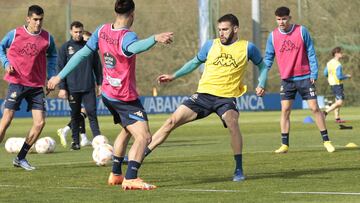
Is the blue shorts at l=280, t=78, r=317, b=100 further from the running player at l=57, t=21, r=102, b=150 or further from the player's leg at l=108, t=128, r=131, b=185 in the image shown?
the player's leg at l=108, t=128, r=131, b=185

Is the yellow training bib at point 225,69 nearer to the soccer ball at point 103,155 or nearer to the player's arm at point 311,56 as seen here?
the soccer ball at point 103,155

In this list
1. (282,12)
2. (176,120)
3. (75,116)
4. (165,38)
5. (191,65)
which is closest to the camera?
(165,38)

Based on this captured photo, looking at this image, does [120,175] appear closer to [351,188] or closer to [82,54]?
[82,54]

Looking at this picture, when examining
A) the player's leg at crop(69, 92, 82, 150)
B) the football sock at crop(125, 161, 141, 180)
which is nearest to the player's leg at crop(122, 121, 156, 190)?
the football sock at crop(125, 161, 141, 180)

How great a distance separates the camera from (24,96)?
1611 cm


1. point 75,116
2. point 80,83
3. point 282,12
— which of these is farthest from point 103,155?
point 75,116

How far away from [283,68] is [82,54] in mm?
6489

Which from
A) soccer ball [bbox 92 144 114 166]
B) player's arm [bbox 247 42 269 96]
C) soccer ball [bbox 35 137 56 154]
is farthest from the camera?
soccer ball [bbox 35 137 56 154]

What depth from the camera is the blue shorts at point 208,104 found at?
1405 centimetres

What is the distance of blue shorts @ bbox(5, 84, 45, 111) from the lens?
16.0 meters

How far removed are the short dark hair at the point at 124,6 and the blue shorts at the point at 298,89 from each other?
6.58 meters

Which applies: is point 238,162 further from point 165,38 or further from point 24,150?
point 24,150

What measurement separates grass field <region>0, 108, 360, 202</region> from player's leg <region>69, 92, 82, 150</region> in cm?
26

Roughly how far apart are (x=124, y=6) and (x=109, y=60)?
71cm
